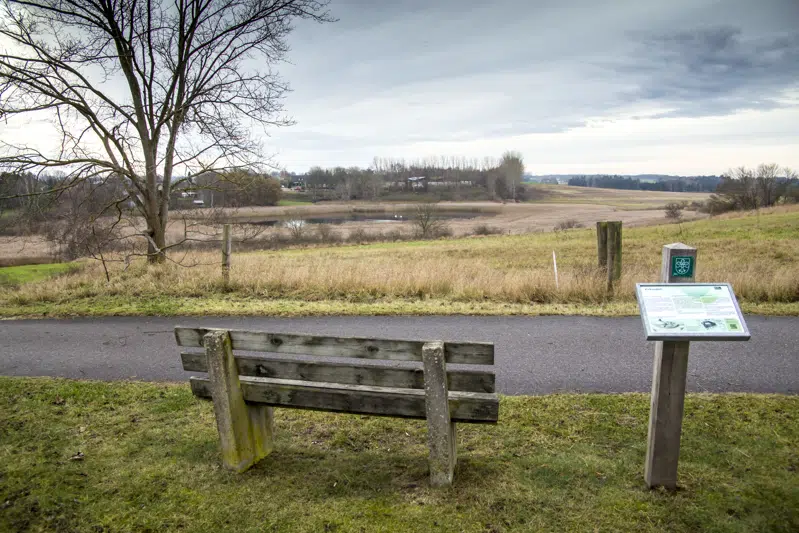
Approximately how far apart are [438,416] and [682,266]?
193cm

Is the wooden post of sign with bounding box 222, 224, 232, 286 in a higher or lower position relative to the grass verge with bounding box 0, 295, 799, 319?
higher

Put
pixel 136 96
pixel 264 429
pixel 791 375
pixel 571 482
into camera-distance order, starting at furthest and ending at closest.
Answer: pixel 136 96 < pixel 791 375 < pixel 264 429 < pixel 571 482

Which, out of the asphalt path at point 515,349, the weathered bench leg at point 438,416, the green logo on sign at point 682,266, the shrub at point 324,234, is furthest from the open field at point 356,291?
the shrub at point 324,234

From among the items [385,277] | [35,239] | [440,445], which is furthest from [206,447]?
[35,239]

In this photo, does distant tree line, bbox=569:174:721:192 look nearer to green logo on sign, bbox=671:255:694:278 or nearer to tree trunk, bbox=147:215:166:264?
tree trunk, bbox=147:215:166:264

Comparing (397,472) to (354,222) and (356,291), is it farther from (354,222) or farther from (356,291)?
(354,222)

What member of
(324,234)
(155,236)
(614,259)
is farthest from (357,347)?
(324,234)

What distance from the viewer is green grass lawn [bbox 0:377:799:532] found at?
11.3 ft

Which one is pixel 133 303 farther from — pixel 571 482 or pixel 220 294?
pixel 571 482

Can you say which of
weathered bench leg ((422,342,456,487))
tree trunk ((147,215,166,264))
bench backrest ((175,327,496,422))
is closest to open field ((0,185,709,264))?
tree trunk ((147,215,166,264))

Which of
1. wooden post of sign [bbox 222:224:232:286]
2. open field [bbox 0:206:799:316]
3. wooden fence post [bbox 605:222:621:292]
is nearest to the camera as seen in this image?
open field [bbox 0:206:799:316]

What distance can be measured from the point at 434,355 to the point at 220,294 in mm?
9000

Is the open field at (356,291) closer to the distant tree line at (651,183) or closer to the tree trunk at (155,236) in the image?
the tree trunk at (155,236)

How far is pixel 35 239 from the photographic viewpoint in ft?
49.8
